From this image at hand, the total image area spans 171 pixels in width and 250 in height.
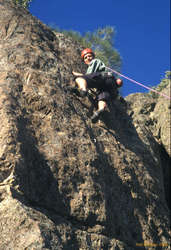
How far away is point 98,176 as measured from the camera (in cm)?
606

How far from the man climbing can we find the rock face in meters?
0.22

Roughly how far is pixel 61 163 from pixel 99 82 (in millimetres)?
2736

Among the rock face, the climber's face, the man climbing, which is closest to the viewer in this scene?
the rock face

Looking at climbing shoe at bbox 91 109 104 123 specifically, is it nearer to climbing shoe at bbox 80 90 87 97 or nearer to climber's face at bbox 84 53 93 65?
climbing shoe at bbox 80 90 87 97

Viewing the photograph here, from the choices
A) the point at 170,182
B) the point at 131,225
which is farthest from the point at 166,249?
the point at 170,182

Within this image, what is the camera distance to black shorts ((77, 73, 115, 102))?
7684mm

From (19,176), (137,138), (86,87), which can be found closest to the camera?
(19,176)

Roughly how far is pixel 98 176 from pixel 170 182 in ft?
15.0

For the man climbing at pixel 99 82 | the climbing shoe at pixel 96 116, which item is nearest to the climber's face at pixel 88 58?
the man climbing at pixel 99 82

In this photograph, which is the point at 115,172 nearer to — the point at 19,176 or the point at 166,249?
the point at 166,249

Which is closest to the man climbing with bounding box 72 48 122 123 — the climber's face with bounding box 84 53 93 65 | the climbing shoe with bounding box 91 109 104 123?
the climbing shoe with bounding box 91 109 104 123

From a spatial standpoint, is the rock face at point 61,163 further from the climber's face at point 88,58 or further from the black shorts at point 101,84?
the black shorts at point 101,84

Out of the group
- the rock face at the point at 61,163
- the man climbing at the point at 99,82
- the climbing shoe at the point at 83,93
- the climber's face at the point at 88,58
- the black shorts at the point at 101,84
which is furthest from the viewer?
the climber's face at the point at 88,58

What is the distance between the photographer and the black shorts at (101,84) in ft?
25.2
